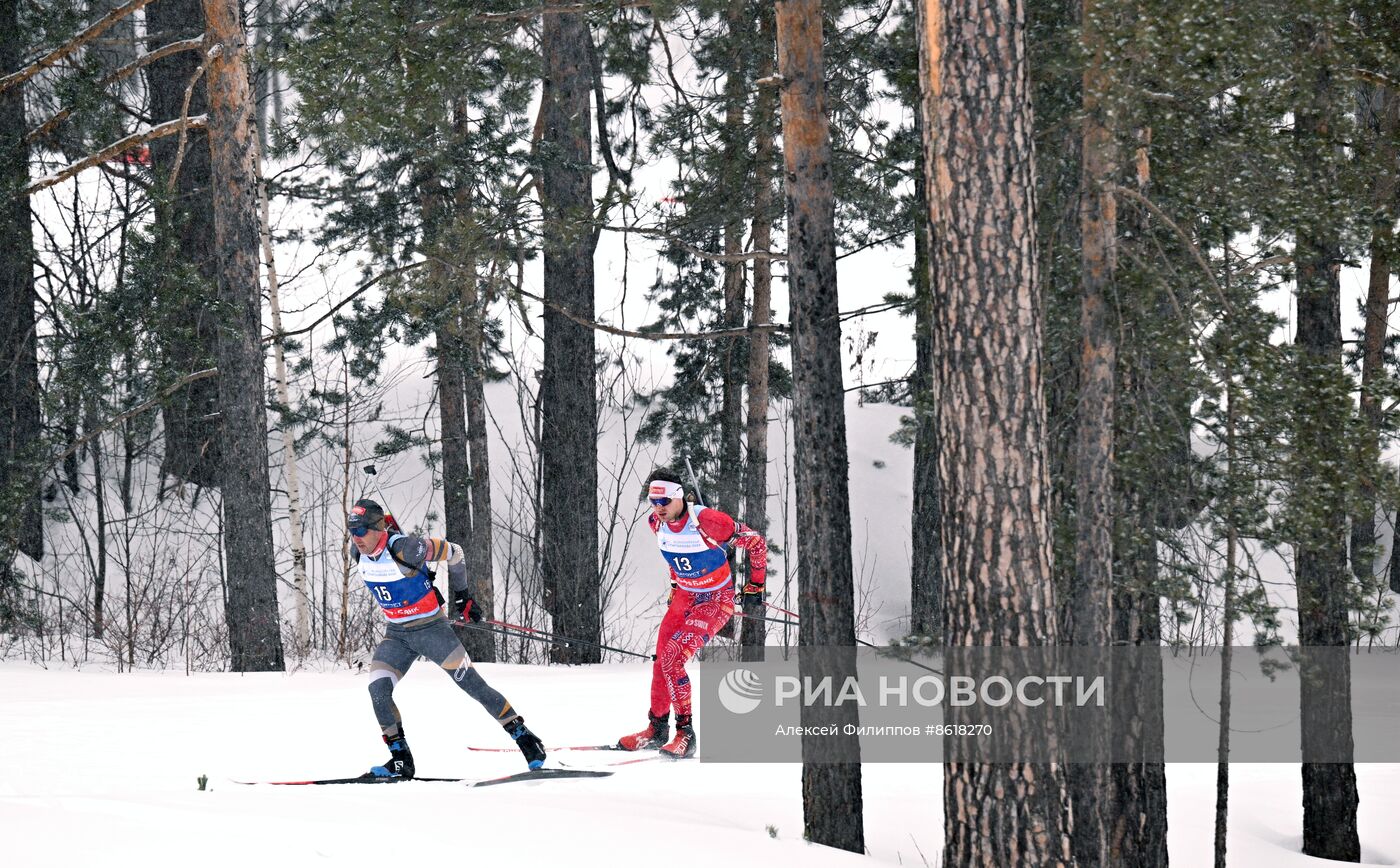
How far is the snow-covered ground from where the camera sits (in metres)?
5.28

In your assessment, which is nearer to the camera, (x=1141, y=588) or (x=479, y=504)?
(x=1141, y=588)

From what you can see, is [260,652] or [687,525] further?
[260,652]

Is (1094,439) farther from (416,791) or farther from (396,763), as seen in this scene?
(396,763)

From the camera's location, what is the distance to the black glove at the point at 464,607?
7918mm

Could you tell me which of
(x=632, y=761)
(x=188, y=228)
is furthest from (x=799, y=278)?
(x=188, y=228)

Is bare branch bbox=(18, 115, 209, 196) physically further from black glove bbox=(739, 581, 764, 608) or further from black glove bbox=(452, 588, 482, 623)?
black glove bbox=(739, 581, 764, 608)

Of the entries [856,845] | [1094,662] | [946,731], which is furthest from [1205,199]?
[856,845]

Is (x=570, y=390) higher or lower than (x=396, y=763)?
higher

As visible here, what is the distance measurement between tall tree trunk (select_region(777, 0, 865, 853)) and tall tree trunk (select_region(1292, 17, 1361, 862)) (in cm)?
257

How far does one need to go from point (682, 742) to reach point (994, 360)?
197 inches

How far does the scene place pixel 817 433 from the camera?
7230 mm

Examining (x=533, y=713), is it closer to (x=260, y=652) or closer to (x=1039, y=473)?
(x=260, y=652)

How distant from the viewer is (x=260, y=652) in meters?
12.8

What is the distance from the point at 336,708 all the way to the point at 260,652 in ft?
9.14
